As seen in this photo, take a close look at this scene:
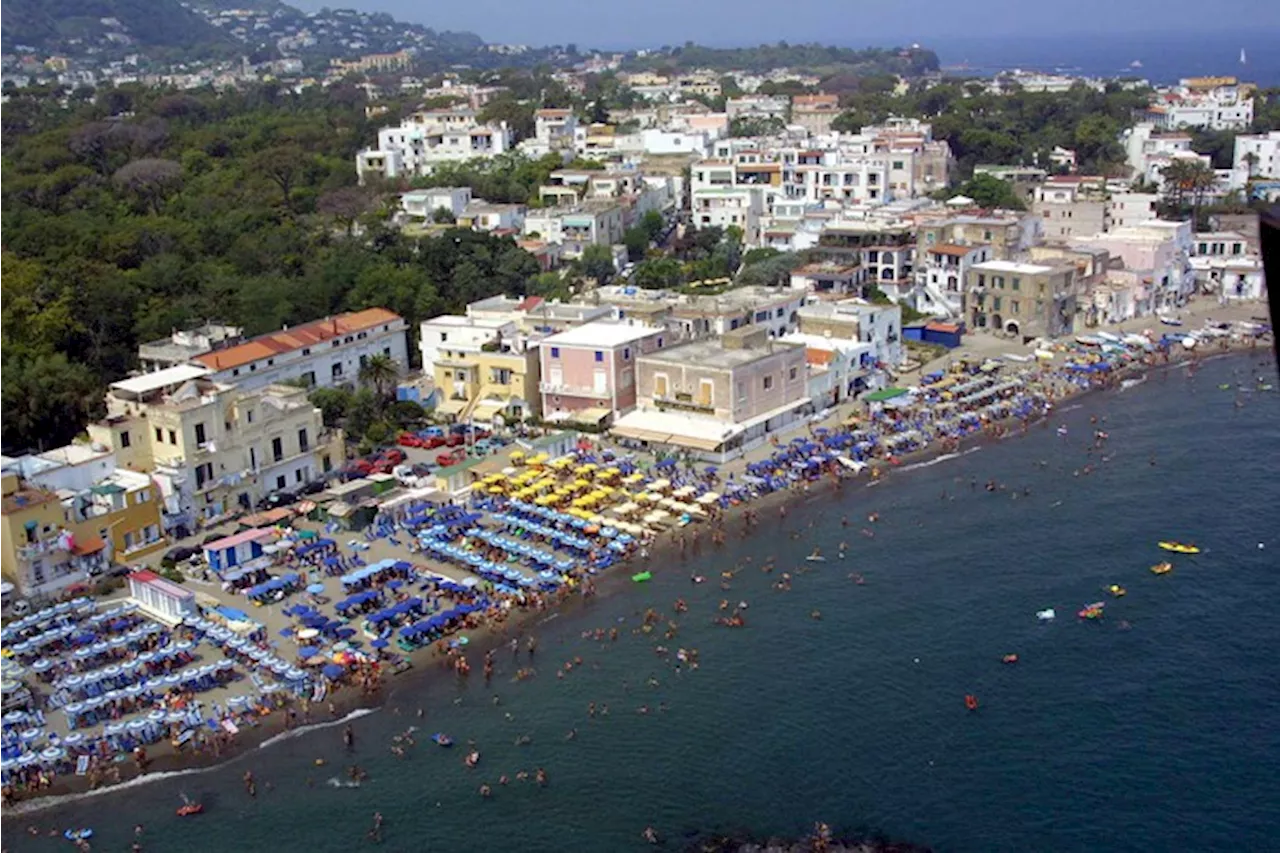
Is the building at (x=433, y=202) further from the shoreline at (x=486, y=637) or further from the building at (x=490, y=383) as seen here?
the shoreline at (x=486, y=637)

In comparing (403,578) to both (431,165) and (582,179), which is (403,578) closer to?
(582,179)

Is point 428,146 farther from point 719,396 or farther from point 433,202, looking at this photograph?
point 719,396

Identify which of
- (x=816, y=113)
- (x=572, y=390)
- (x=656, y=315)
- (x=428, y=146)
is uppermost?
(x=816, y=113)

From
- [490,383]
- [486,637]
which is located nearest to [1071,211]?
[490,383]

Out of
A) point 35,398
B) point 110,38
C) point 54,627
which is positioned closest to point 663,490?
point 54,627

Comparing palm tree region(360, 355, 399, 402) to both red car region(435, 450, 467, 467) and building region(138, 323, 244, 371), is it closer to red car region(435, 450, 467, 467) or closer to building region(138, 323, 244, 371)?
building region(138, 323, 244, 371)

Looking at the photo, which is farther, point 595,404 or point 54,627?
point 595,404
